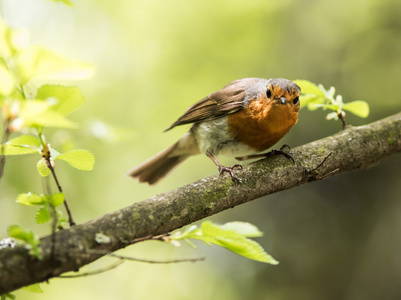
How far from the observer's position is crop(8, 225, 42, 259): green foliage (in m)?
1.30

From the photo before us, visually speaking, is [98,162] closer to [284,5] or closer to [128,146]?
[128,146]

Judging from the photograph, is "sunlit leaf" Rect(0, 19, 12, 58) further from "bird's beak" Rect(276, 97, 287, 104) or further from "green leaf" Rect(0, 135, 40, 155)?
"bird's beak" Rect(276, 97, 287, 104)

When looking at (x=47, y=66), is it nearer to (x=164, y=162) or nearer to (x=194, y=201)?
(x=194, y=201)

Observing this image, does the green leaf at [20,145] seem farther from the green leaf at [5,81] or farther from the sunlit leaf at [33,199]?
the green leaf at [5,81]

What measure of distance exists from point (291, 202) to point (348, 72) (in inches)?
111

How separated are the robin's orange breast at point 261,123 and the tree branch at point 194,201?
1.89 feet

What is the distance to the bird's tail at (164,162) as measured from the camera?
4484 mm

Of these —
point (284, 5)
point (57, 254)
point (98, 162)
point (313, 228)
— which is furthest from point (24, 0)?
point (313, 228)

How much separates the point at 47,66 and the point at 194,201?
44.1 inches

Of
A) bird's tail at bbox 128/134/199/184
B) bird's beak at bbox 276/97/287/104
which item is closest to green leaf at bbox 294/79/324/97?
bird's beak at bbox 276/97/287/104

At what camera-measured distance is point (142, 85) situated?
839 centimetres

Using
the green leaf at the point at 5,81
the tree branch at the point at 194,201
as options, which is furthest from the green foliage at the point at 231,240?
the green leaf at the point at 5,81

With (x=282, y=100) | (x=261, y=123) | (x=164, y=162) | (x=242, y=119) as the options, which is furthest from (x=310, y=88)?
(x=164, y=162)

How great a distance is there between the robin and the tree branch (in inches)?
12.5
